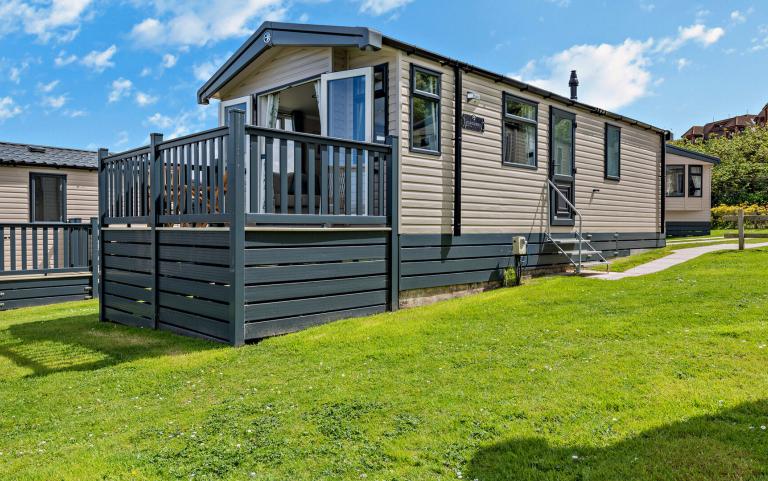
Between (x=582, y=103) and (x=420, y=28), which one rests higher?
(x=420, y=28)

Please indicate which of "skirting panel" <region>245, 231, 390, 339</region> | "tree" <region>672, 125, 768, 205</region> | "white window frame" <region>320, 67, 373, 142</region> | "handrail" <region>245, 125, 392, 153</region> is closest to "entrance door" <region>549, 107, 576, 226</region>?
"white window frame" <region>320, 67, 373, 142</region>

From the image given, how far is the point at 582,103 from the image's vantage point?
417 inches

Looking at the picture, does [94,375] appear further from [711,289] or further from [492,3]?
[492,3]

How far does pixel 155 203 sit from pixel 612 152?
9558mm

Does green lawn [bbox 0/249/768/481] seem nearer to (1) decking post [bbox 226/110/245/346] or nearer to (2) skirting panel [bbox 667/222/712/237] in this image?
(1) decking post [bbox 226/110/245/346]

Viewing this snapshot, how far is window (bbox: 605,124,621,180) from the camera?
463 inches

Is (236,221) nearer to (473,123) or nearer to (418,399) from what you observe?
(418,399)

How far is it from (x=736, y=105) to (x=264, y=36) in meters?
66.8

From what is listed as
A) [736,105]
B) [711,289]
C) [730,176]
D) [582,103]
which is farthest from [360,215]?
[736,105]

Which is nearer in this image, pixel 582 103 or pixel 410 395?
pixel 410 395

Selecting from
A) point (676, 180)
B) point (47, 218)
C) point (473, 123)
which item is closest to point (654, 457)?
point (473, 123)

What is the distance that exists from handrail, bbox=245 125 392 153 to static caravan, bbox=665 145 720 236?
20091mm

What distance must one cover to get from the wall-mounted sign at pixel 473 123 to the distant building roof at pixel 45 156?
9.36 metres

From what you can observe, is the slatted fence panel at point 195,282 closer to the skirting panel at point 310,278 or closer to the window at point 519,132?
the skirting panel at point 310,278
